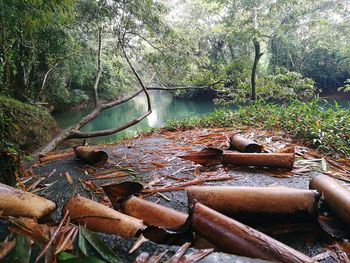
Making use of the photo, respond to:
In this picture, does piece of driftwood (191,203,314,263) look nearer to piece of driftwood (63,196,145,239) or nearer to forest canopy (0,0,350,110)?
piece of driftwood (63,196,145,239)

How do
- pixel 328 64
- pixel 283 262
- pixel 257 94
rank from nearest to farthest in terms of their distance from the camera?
pixel 283 262 < pixel 257 94 < pixel 328 64

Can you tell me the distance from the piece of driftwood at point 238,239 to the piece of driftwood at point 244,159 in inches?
52.4

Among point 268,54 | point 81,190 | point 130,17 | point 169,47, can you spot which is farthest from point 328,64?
point 81,190

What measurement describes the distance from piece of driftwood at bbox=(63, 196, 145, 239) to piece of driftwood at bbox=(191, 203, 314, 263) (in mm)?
288

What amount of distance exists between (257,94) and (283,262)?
28.3ft

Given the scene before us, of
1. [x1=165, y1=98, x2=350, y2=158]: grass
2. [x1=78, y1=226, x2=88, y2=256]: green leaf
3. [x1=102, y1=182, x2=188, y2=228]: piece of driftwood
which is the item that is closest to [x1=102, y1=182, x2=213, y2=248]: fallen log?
[x1=102, y1=182, x2=188, y2=228]: piece of driftwood

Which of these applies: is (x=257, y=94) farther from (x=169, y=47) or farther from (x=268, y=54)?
(x=268, y=54)

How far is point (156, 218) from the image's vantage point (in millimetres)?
1253

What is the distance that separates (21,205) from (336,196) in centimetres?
167

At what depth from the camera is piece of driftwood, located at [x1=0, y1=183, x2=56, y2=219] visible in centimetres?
114

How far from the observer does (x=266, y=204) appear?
4.17 ft

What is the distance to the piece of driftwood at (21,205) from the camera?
3.74 ft

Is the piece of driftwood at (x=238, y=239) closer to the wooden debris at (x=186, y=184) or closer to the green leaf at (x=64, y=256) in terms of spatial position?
the green leaf at (x=64, y=256)

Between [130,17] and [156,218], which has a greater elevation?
[130,17]
